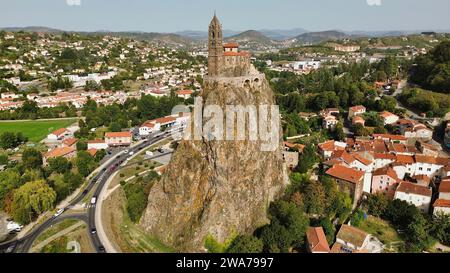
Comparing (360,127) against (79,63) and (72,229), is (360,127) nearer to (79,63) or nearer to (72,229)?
(72,229)

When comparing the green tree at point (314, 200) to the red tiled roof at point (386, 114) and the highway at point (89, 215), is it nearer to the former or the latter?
the highway at point (89, 215)

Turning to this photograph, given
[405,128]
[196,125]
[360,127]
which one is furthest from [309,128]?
[196,125]

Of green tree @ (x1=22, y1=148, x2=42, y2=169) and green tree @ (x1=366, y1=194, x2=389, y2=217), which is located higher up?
green tree @ (x1=22, y1=148, x2=42, y2=169)

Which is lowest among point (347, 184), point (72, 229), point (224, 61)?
point (72, 229)

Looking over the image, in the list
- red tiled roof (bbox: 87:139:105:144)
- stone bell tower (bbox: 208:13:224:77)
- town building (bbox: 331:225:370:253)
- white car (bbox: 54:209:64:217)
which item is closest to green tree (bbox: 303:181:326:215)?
town building (bbox: 331:225:370:253)

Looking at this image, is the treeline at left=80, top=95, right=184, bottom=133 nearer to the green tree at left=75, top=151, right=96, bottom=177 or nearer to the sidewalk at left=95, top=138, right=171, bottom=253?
the green tree at left=75, top=151, right=96, bottom=177

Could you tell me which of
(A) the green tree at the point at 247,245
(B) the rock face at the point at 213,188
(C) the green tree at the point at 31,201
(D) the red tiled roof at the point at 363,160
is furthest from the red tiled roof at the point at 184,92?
(A) the green tree at the point at 247,245
